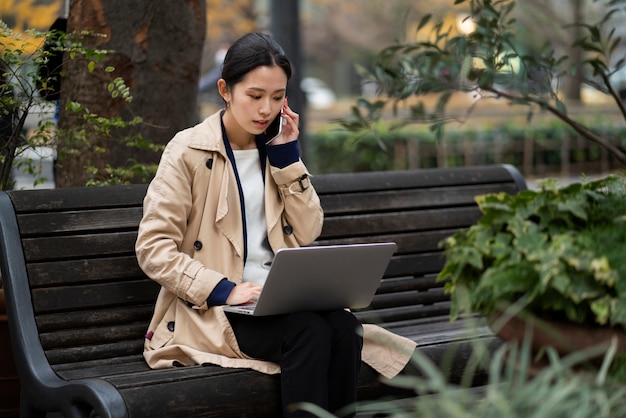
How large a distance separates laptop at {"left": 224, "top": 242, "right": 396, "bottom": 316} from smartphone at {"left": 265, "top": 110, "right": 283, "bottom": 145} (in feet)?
2.03

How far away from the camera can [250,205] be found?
3781mm

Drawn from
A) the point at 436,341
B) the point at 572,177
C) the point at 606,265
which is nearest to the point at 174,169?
the point at 436,341

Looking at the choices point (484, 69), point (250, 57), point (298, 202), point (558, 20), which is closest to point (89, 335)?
point (298, 202)

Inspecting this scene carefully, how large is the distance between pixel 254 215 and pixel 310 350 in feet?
2.03

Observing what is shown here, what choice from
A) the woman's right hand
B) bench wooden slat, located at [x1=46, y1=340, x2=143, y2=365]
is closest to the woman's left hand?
the woman's right hand

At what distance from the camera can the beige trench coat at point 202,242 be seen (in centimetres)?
354

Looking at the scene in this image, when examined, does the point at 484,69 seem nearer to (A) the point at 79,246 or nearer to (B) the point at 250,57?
(B) the point at 250,57

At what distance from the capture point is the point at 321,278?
134 inches

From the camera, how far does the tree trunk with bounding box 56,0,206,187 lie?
474 cm

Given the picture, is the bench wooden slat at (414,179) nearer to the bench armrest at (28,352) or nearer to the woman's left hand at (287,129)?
the woman's left hand at (287,129)

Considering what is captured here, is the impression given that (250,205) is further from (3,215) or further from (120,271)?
(3,215)

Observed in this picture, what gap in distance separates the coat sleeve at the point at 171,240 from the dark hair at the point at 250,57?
0.34 meters

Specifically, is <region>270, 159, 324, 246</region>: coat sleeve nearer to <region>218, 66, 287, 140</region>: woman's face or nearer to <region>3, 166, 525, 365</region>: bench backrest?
<region>218, 66, 287, 140</region>: woman's face

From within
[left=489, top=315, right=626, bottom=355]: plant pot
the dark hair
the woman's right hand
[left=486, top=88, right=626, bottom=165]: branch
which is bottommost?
the woman's right hand
